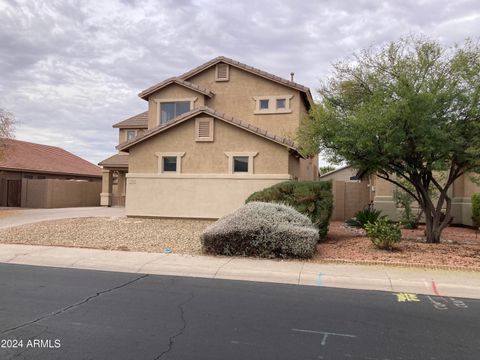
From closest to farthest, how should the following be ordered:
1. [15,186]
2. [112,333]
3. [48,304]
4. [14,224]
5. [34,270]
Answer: [112,333] → [48,304] → [34,270] → [14,224] → [15,186]

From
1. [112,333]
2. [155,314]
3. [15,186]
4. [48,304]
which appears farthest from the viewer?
[15,186]

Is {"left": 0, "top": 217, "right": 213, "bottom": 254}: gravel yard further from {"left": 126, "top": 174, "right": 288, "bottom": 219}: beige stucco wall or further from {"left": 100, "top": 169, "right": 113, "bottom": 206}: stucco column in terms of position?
{"left": 100, "top": 169, "right": 113, "bottom": 206}: stucco column

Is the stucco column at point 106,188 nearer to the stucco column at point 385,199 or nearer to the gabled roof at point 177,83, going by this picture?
the gabled roof at point 177,83

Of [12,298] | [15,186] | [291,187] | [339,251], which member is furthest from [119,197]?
[12,298]

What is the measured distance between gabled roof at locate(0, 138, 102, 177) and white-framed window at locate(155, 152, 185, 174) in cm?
1365

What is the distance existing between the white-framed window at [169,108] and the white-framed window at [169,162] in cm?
413

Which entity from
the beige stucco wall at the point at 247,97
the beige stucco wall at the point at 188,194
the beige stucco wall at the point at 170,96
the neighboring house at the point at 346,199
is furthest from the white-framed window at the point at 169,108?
the neighboring house at the point at 346,199

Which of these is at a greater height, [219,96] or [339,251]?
[219,96]

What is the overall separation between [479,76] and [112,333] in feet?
36.6

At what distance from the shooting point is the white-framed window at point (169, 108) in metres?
23.7

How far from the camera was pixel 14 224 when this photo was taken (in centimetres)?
1808

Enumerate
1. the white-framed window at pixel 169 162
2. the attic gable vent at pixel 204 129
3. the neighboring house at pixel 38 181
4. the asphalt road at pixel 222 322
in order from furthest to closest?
1. the neighboring house at pixel 38 181
2. the white-framed window at pixel 169 162
3. the attic gable vent at pixel 204 129
4. the asphalt road at pixel 222 322

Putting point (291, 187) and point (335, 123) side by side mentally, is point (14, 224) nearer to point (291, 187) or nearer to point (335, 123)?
point (291, 187)

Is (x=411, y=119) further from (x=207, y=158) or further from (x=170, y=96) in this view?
(x=170, y=96)
